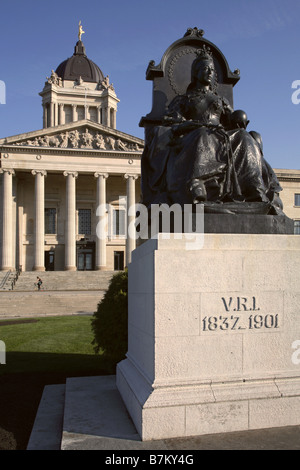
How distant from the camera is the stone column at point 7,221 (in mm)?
46562

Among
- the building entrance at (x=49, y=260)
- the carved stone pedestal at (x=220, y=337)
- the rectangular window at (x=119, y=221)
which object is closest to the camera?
the carved stone pedestal at (x=220, y=337)

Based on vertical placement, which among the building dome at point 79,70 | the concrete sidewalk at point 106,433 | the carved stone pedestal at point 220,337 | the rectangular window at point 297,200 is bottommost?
the concrete sidewalk at point 106,433

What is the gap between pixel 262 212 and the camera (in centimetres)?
480

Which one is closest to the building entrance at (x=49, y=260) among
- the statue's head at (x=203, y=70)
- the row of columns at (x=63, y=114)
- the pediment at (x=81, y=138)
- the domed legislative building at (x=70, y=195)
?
the domed legislative building at (x=70, y=195)

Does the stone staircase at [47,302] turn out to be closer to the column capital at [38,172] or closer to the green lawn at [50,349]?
the green lawn at [50,349]

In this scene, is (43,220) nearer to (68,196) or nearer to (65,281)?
(68,196)

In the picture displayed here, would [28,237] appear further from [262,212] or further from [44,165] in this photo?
[262,212]

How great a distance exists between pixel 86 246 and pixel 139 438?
50621mm

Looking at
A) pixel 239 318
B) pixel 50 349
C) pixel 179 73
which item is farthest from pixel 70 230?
pixel 239 318

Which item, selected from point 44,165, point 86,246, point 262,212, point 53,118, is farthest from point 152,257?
point 53,118

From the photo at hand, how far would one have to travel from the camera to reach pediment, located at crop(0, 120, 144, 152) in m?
48.8

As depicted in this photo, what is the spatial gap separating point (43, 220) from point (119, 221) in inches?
414

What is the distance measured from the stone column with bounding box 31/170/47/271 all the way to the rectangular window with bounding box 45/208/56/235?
5.02 m

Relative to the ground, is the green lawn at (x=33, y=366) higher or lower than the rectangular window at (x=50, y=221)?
lower
